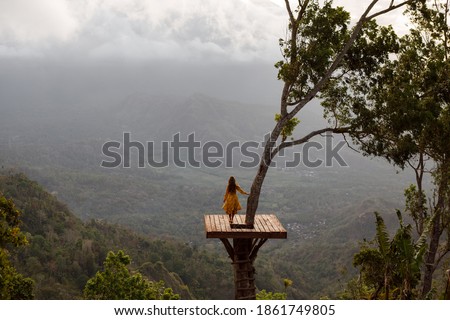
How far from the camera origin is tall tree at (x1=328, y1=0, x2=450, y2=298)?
1277cm

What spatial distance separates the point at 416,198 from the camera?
59.9 ft

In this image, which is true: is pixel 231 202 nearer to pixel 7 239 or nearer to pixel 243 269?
pixel 243 269

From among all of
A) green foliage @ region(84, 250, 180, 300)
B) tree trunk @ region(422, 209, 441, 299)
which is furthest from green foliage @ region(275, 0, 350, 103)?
green foliage @ region(84, 250, 180, 300)

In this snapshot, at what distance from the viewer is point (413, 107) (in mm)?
12523

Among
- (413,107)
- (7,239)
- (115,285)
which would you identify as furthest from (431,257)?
(115,285)

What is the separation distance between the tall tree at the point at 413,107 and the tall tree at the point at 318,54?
0.54 m

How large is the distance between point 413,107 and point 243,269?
615cm

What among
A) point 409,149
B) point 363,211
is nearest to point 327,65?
point 409,149

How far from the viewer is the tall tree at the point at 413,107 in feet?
41.9

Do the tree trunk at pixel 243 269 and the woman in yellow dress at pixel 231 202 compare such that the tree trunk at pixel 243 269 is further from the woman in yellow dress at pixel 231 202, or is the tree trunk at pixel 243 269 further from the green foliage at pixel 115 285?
the green foliage at pixel 115 285

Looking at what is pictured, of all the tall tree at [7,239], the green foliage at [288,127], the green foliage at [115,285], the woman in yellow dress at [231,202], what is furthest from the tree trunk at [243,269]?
the green foliage at [115,285]

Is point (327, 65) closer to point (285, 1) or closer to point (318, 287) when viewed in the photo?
Result: point (285, 1)

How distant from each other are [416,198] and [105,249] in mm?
61933

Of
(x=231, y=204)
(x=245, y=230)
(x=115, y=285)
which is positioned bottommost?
(x=115, y=285)
